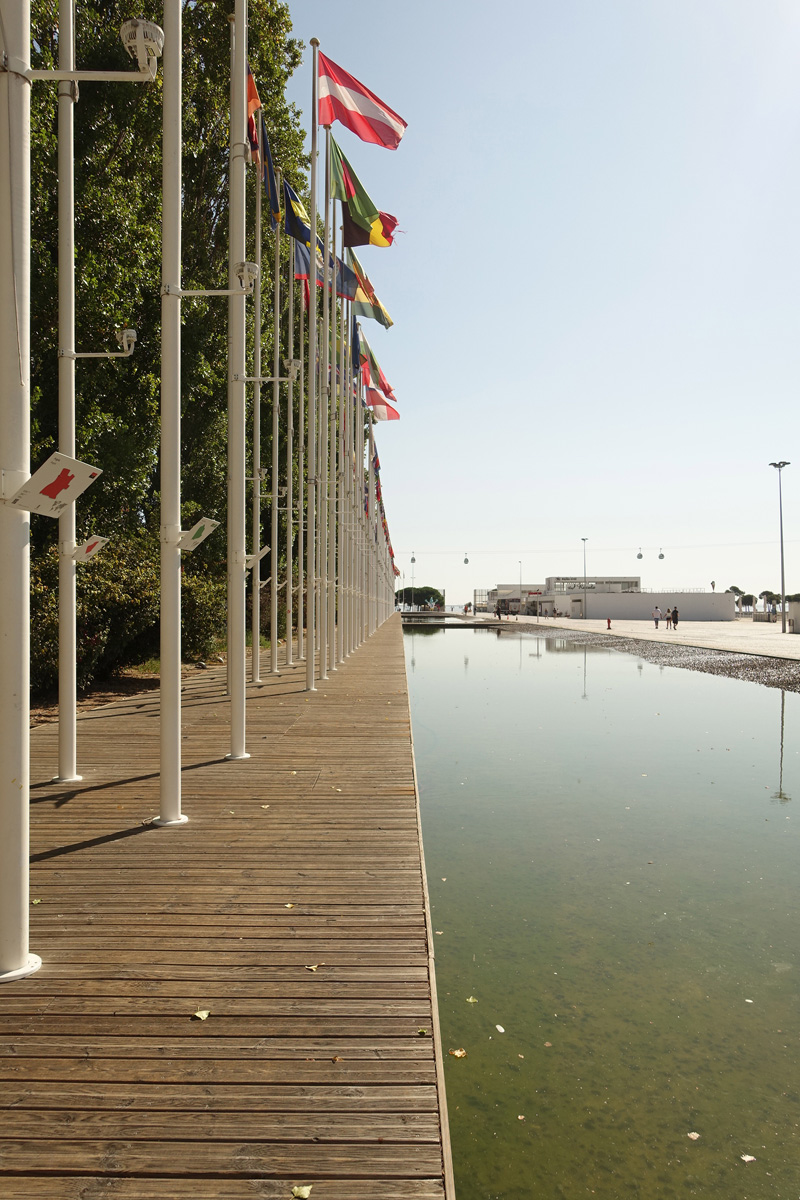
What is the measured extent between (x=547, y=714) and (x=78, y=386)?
32.7 ft

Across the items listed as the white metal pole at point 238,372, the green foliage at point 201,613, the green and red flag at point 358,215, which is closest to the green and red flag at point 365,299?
the green and red flag at point 358,215

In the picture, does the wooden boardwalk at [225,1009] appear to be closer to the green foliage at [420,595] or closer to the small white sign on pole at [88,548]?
the small white sign on pole at [88,548]

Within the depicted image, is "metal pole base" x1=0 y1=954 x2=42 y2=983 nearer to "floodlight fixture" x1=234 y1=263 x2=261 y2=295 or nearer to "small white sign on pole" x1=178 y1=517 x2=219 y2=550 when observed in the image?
"small white sign on pole" x1=178 y1=517 x2=219 y2=550

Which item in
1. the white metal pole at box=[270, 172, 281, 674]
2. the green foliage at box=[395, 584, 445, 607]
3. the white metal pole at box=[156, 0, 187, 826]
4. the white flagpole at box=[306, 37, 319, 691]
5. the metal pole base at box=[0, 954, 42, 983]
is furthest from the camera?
the green foliage at box=[395, 584, 445, 607]

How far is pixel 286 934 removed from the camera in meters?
3.32

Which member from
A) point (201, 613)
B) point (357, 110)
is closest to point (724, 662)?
point (201, 613)

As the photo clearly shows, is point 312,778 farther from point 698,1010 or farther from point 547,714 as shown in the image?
point 547,714

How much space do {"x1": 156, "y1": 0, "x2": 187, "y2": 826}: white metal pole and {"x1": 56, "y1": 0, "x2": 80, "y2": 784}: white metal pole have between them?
94 cm

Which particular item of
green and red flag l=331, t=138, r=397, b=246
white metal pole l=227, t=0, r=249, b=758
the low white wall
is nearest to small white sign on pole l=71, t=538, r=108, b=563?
white metal pole l=227, t=0, r=249, b=758

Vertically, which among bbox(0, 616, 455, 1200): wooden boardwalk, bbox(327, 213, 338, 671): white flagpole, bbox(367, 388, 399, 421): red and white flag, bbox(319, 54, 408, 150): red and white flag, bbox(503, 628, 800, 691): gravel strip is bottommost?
bbox(503, 628, 800, 691): gravel strip

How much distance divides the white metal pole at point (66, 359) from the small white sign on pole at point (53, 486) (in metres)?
2.58

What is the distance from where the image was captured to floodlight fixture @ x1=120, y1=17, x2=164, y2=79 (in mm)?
3635

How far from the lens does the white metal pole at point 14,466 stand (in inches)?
112

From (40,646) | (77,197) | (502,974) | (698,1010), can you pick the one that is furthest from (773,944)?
(77,197)
